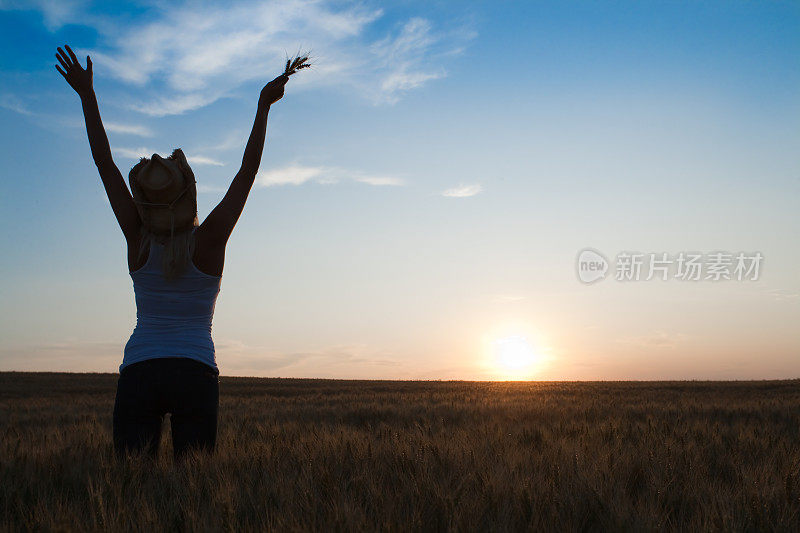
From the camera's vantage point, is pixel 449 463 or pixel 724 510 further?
pixel 449 463

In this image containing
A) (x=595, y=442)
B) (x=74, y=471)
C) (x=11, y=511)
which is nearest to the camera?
(x=11, y=511)

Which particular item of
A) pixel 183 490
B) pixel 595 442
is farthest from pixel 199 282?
pixel 595 442

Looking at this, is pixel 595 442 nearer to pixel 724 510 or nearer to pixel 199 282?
pixel 724 510

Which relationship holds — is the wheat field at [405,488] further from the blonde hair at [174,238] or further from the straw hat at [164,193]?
the straw hat at [164,193]

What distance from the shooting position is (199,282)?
2.97 metres

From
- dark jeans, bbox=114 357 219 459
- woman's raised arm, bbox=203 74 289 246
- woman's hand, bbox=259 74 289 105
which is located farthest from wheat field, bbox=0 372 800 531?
woman's hand, bbox=259 74 289 105

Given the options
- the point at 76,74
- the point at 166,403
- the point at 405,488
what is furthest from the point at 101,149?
the point at 405,488

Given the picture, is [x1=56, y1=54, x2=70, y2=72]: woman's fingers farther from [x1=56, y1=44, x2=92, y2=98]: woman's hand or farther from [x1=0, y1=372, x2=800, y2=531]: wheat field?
[x1=0, y1=372, x2=800, y2=531]: wheat field

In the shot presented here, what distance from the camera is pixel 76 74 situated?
11.1 ft

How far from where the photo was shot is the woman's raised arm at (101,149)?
10.2ft

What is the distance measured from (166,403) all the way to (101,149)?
1.46 m

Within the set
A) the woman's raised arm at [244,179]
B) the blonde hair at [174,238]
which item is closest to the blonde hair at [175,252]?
the blonde hair at [174,238]

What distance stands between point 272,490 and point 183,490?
0.43 meters

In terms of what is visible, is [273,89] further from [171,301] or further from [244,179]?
[171,301]
